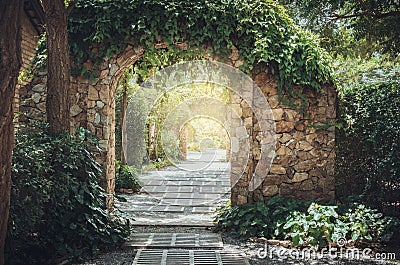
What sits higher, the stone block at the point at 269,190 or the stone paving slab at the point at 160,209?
the stone block at the point at 269,190

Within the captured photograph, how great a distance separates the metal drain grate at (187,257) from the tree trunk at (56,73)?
173cm

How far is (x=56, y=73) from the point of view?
508cm

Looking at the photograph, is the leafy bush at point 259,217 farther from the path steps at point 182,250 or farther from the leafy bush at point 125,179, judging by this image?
the leafy bush at point 125,179

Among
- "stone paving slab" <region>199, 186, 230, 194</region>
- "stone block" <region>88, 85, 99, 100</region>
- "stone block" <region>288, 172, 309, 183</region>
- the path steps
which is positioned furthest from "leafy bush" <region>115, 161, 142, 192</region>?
"stone block" <region>288, 172, 309, 183</region>

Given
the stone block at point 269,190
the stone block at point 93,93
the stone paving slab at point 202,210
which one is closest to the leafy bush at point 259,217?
the stone block at point 269,190

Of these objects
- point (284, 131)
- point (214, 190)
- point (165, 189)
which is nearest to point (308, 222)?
point (284, 131)

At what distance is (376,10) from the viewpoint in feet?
20.5

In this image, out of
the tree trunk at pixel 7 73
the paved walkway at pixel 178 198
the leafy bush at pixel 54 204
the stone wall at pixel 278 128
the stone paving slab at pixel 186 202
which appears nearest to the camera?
the tree trunk at pixel 7 73

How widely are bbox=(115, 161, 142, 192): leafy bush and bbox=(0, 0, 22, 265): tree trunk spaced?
6.41 metres

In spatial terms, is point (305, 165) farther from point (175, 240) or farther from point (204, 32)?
point (204, 32)

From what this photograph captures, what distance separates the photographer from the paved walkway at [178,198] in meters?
6.73

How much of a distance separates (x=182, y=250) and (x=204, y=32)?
2.76 metres

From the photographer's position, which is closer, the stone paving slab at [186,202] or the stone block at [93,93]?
the stone block at [93,93]

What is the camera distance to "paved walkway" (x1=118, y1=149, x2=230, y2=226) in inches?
265
